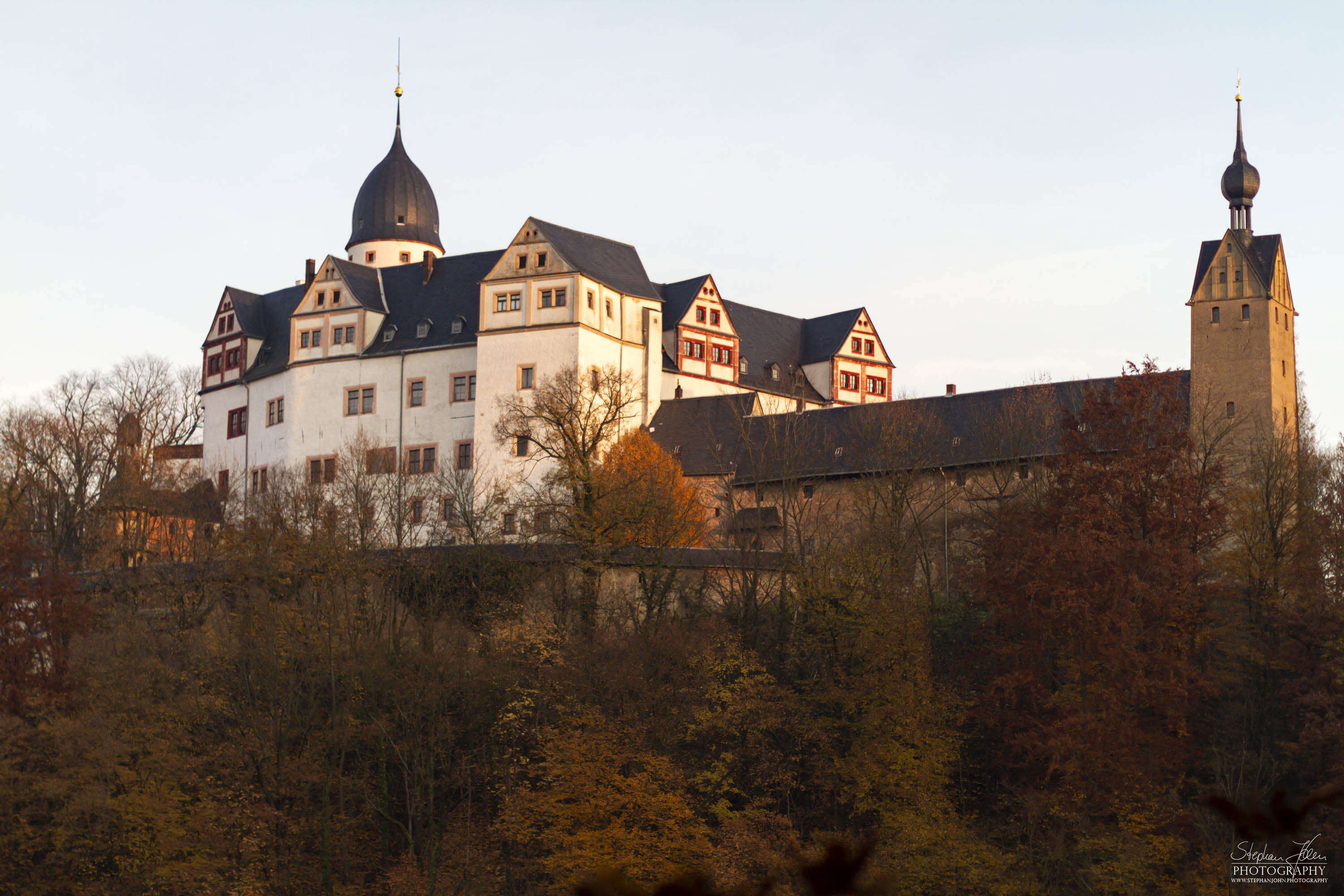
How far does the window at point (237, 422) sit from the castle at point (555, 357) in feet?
0.30

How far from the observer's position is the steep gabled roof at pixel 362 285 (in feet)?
194

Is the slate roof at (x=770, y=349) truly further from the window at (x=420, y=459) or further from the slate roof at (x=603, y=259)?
the window at (x=420, y=459)

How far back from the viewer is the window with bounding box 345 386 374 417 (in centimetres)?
5725

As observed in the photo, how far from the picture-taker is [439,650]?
119 ft

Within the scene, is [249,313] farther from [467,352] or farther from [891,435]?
[891,435]

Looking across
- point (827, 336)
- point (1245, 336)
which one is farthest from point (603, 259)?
point (1245, 336)

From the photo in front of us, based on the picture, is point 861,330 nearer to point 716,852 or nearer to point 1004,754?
point 1004,754

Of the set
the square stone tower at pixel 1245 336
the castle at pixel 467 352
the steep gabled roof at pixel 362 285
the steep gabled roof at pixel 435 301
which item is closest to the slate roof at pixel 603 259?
the castle at pixel 467 352

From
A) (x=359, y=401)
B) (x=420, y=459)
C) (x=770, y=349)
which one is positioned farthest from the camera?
(x=770, y=349)

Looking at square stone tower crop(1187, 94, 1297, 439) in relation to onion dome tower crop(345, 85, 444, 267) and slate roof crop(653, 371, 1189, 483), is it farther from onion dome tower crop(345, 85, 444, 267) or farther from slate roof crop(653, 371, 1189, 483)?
onion dome tower crop(345, 85, 444, 267)

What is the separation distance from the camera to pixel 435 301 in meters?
59.4

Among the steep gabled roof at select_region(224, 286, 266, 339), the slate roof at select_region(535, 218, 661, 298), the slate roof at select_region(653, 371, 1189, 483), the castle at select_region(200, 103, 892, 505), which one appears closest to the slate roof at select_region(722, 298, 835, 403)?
the castle at select_region(200, 103, 892, 505)

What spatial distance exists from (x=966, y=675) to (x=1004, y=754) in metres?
2.74

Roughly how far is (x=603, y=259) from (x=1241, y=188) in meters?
22.5
